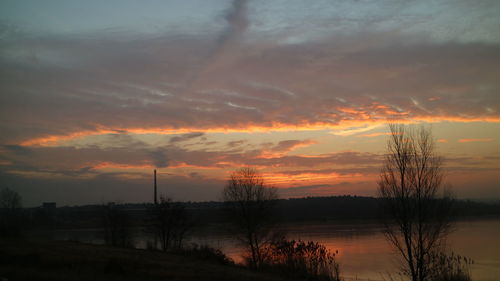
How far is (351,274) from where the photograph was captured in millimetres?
30031

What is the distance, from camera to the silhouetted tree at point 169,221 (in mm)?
45328

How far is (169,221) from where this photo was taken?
45531 millimetres

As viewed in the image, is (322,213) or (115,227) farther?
(322,213)

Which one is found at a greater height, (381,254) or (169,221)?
(169,221)

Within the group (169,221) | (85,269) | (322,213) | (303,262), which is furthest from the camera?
(322,213)

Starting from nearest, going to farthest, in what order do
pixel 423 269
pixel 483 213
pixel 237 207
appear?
pixel 423 269 → pixel 237 207 → pixel 483 213

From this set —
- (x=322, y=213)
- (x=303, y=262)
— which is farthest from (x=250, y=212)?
(x=322, y=213)

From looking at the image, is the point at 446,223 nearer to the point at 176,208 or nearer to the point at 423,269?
the point at 423,269

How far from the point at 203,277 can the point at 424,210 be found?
32.6 ft

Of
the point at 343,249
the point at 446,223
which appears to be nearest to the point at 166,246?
the point at 343,249

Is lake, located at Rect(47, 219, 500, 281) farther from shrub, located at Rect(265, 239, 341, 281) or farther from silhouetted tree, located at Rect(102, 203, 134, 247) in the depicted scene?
silhouetted tree, located at Rect(102, 203, 134, 247)

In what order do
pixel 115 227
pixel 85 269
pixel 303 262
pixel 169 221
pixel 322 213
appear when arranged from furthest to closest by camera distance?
1. pixel 322 213
2. pixel 115 227
3. pixel 169 221
4. pixel 303 262
5. pixel 85 269

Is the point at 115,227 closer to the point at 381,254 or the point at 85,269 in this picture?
the point at 381,254

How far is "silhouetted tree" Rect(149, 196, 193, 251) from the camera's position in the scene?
149 feet
